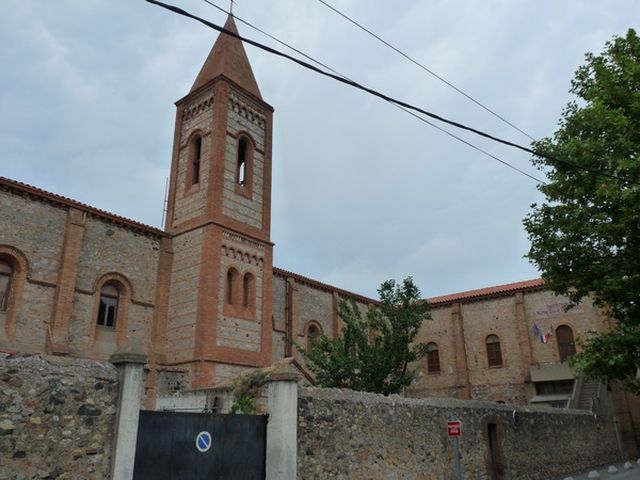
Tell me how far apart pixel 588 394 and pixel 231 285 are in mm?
18380

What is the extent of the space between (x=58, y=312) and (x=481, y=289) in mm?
26076

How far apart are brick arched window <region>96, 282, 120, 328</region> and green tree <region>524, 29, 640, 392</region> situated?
1472 centimetres

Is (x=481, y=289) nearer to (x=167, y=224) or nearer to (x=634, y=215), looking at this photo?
(x=167, y=224)

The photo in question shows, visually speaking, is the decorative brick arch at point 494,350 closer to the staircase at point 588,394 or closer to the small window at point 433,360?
the small window at point 433,360

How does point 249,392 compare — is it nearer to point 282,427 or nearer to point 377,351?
point 282,427

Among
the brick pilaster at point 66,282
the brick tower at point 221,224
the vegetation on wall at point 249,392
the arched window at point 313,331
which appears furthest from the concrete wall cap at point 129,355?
the arched window at point 313,331

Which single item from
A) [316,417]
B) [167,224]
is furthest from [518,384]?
[316,417]

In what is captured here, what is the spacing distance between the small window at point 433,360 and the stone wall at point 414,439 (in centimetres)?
1528

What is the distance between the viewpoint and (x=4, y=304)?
52.0 feet

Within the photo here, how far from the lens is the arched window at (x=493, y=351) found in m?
29.9

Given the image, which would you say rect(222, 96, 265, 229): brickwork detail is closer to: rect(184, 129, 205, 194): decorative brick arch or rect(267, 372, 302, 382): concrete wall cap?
rect(184, 129, 205, 194): decorative brick arch

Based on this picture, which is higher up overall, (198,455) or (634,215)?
(634,215)

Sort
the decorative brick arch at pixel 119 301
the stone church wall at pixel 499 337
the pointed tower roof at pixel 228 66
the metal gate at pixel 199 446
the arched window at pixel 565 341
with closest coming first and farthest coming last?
the metal gate at pixel 199 446, the decorative brick arch at pixel 119 301, the pointed tower roof at pixel 228 66, the arched window at pixel 565 341, the stone church wall at pixel 499 337

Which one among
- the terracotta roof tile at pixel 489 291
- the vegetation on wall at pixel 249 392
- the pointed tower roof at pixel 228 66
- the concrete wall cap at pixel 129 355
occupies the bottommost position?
the vegetation on wall at pixel 249 392
